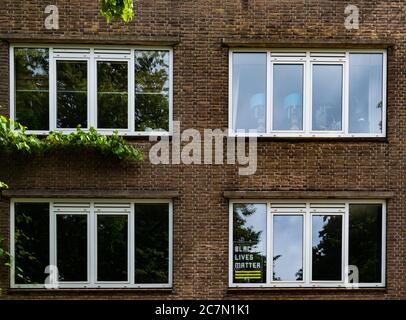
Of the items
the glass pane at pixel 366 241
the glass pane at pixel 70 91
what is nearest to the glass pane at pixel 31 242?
the glass pane at pixel 70 91

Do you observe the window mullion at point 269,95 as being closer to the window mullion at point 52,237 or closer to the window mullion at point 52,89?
the window mullion at point 52,89

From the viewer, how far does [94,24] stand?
7.80 meters

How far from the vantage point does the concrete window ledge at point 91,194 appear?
767cm

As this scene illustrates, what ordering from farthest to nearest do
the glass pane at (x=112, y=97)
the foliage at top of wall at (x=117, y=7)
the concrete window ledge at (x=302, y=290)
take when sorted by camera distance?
1. the glass pane at (x=112, y=97)
2. the concrete window ledge at (x=302, y=290)
3. the foliage at top of wall at (x=117, y=7)

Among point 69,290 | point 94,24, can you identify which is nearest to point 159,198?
point 69,290

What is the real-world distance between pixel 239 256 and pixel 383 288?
3.00 meters

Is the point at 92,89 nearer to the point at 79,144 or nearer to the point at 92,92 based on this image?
the point at 92,92

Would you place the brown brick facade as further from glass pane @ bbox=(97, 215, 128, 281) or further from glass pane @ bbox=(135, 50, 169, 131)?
glass pane @ bbox=(97, 215, 128, 281)

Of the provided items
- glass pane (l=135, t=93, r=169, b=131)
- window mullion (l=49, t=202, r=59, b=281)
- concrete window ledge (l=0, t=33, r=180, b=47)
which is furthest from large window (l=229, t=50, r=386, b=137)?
window mullion (l=49, t=202, r=59, b=281)

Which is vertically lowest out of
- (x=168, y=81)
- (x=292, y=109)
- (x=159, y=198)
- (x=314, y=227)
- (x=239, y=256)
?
(x=239, y=256)

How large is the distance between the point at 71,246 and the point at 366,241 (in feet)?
19.9

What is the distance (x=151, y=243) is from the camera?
8000 mm

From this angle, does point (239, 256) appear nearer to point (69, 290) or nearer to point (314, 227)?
point (314, 227)

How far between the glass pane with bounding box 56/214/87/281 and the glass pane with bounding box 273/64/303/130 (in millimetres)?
4494
